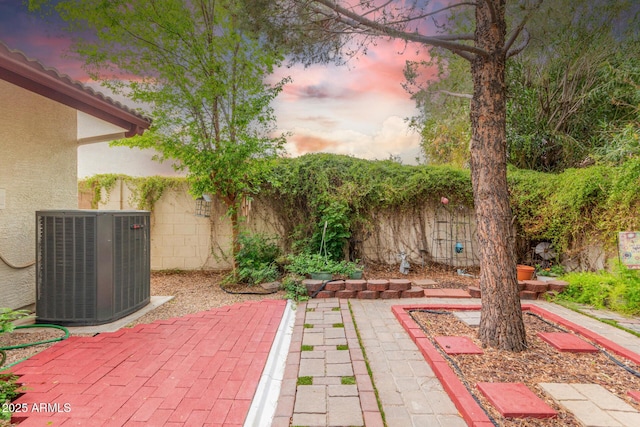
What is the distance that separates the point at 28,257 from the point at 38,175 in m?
1.04

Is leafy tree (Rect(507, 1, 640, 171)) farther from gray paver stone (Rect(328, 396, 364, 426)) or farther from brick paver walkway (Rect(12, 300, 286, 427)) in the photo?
brick paver walkway (Rect(12, 300, 286, 427))

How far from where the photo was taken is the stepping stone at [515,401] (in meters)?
2.00

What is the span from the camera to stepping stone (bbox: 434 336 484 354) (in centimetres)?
290

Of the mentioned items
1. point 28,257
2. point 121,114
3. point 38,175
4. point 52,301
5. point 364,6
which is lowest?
point 52,301

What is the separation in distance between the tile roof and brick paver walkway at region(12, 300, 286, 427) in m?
2.51

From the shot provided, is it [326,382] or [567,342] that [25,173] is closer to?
[326,382]

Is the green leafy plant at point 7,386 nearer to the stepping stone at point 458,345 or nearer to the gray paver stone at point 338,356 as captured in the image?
the gray paver stone at point 338,356

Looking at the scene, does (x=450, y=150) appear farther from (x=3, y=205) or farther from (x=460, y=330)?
(x=3, y=205)

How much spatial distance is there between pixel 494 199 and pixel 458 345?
1419mm

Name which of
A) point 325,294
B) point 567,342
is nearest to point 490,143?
point 567,342

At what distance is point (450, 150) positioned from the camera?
34.7 feet

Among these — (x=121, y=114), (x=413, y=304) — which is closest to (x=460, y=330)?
(x=413, y=304)

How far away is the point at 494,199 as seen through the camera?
302 cm

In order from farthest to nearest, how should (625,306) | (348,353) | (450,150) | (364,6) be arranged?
(450,150), (625,306), (364,6), (348,353)
